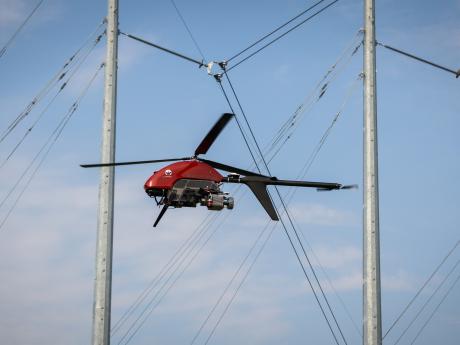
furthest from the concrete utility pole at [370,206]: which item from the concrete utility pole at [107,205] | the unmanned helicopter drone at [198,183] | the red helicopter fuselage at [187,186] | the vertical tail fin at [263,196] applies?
the concrete utility pole at [107,205]

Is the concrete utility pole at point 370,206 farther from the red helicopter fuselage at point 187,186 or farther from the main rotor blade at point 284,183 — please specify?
the red helicopter fuselage at point 187,186

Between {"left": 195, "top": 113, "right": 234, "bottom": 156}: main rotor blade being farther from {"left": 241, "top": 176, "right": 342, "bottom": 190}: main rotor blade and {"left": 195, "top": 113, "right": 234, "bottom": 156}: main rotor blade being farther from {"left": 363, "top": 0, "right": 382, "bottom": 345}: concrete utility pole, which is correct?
{"left": 363, "top": 0, "right": 382, "bottom": 345}: concrete utility pole

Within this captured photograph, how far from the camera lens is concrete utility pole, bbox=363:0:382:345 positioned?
3144cm

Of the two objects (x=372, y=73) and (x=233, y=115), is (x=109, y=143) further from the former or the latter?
(x=372, y=73)

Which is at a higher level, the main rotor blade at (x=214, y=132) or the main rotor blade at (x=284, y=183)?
the main rotor blade at (x=214, y=132)

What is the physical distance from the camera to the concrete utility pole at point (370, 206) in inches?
1238

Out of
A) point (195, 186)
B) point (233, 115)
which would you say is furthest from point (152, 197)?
point (233, 115)

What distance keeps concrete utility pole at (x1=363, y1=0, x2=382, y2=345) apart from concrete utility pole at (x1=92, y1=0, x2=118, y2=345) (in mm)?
8969

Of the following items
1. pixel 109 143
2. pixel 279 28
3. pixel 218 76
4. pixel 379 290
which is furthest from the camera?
pixel 279 28

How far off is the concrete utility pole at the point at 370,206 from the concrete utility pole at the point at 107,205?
29.4ft

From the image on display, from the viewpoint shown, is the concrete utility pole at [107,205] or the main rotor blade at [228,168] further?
the main rotor blade at [228,168]

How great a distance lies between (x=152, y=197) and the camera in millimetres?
32438

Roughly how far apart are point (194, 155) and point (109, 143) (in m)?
4.61

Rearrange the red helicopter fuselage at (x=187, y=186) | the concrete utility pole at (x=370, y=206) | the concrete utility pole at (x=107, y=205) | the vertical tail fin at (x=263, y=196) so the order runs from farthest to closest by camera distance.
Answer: the vertical tail fin at (x=263, y=196) → the red helicopter fuselage at (x=187, y=186) → the concrete utility pole at (x=370, y=206) → the concrete utility pole at (x=107, y=205)
